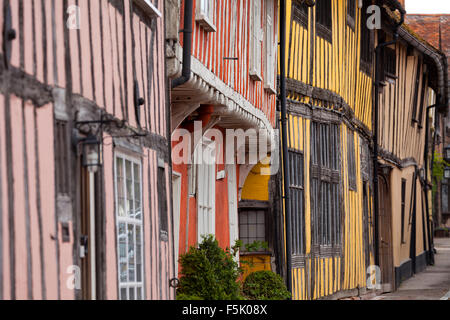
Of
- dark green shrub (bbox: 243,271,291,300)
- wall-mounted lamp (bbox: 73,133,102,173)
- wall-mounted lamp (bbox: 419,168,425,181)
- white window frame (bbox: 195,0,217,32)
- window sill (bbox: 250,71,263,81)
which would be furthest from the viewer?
wall-mounted lamp (bbox: 419,168,425,181)

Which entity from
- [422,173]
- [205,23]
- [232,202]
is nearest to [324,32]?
[232,202]

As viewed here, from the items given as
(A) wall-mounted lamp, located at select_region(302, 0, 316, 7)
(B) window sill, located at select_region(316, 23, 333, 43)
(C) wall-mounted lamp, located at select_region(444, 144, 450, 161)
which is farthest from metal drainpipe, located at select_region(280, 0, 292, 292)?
(C) wall-mounted lamp, located at select_region(444, 144, 450, 161)

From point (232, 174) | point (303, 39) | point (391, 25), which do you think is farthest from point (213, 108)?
point (391, 25)

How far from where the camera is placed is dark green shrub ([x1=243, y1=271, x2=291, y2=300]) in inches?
488

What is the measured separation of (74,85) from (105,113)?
0.61m

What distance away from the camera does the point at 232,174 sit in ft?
43.6

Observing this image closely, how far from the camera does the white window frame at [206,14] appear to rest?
9031mm

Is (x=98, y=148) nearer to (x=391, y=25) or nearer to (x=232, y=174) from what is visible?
(x=232, y=174)

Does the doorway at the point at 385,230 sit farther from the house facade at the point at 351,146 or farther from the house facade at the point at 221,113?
the house facade at the point at 221,113

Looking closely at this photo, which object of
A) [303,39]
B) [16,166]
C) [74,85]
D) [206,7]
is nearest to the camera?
[16,166]

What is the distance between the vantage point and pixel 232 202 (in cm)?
1330

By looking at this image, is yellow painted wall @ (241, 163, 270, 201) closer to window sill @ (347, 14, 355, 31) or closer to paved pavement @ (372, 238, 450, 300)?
window sill @ (347, 14, 355, 31)

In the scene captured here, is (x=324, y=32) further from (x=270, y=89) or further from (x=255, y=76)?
(x=255, y=76)

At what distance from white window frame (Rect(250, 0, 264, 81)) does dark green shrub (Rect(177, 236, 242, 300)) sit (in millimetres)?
2734
